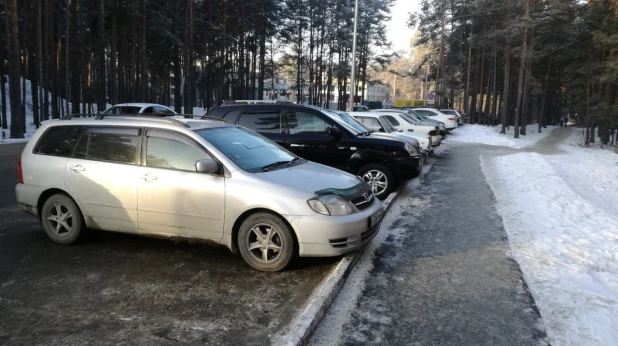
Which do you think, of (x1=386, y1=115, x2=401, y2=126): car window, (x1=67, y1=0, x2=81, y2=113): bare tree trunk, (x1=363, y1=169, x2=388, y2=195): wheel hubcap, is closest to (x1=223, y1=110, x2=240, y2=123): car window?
(x1=363, y1=169, x2=388, y2=195): wheel hubcap

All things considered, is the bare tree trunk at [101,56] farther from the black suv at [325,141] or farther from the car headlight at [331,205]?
the car headlight at [331,205]

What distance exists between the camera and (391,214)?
8023mm

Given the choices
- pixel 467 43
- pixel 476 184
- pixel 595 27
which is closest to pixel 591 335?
pixel 476 184

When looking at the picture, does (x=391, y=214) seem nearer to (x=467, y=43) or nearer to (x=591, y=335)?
(x=591, y=335)

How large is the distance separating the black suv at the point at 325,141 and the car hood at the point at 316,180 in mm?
3266

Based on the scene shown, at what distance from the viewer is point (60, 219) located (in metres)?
5.86

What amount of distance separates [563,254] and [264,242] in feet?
13.1

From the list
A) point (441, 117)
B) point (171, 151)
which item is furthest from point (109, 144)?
point (441, 117)

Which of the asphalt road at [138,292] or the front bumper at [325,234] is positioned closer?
the asphalt road at [138,292]

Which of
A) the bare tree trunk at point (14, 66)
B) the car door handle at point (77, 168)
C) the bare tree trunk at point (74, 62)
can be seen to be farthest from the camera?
the bare tree trunk at point (74, 62)

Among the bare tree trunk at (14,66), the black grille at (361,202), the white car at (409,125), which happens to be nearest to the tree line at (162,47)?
the bare tree trunk at (14,66)

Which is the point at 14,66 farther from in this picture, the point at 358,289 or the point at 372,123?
the point at 358,289

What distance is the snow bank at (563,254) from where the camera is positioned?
403 cm

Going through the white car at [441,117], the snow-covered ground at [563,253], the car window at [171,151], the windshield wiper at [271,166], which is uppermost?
the white car at [441,117]
